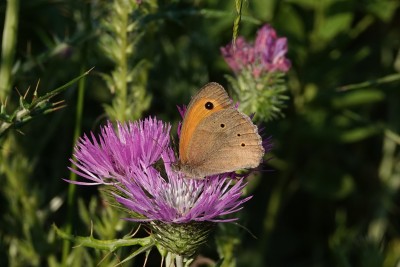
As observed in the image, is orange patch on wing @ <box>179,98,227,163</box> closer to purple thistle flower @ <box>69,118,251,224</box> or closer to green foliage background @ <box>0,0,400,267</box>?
purple thistle flower @ <box>69,118,251,224</box>

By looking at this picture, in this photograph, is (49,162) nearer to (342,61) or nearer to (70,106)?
(70,106)

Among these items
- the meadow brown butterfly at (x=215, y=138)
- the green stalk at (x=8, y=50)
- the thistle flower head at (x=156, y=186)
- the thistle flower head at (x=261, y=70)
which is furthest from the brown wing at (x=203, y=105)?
the green stalk at (x=8, y=50)

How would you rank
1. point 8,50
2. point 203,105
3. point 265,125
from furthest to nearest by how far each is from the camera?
point 265,125, point 8,50, point 203,105

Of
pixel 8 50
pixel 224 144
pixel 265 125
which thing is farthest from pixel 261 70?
pixel 8 50

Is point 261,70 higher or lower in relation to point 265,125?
higher

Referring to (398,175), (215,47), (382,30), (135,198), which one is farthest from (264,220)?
(135,198)

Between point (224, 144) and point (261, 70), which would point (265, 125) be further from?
point (224, 144)

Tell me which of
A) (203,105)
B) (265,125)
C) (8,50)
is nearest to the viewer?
(203,105)
